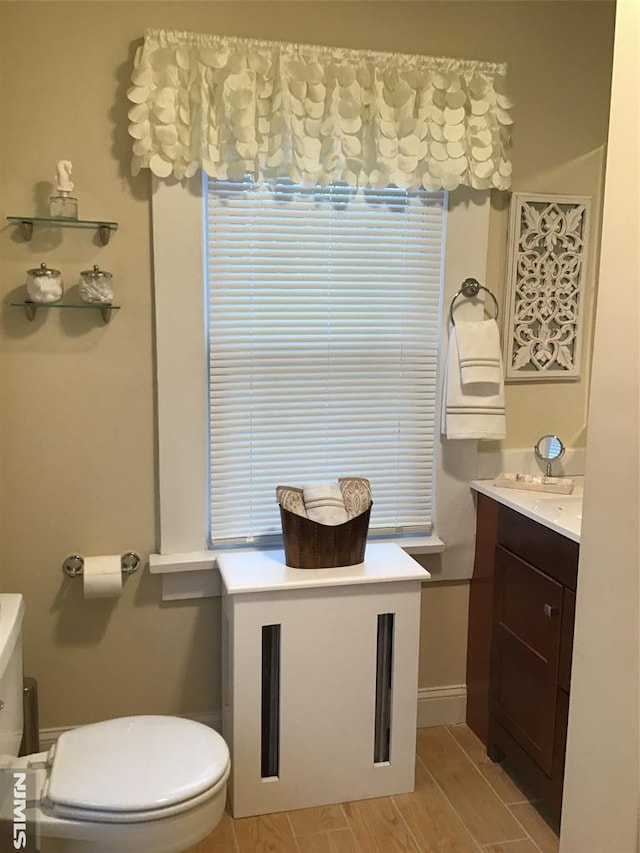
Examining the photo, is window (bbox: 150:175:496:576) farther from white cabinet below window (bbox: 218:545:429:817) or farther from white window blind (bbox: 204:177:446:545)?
white cabinet below window (bbox: 218:545:429:817)

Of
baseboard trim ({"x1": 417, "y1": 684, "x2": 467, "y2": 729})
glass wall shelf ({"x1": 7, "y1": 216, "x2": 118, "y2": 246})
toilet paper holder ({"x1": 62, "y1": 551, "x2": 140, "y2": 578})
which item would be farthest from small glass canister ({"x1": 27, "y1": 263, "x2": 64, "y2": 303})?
baseboard trim ({"x1": 417, "y1": 684, "x2": 467, "y2": 729})

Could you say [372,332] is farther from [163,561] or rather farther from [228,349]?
[163,561]

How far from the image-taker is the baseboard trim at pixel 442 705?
2746 mm

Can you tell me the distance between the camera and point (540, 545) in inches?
88.1

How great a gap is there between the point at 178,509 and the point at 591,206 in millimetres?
1689

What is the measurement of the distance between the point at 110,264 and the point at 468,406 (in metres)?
1.19

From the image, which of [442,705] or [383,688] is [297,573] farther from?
[442,705]

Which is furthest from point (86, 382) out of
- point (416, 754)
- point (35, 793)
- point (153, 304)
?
point (416, 754)

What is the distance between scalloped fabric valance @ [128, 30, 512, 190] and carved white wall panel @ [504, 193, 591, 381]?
7.8 inches

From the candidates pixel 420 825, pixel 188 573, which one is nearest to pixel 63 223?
pixel 188 573

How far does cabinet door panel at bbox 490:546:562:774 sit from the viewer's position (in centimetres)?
219

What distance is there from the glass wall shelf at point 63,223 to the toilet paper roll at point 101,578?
37.0 inches

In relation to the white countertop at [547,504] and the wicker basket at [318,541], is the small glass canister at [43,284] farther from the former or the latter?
the white countertop at [547,504]

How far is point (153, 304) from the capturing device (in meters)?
2.31
